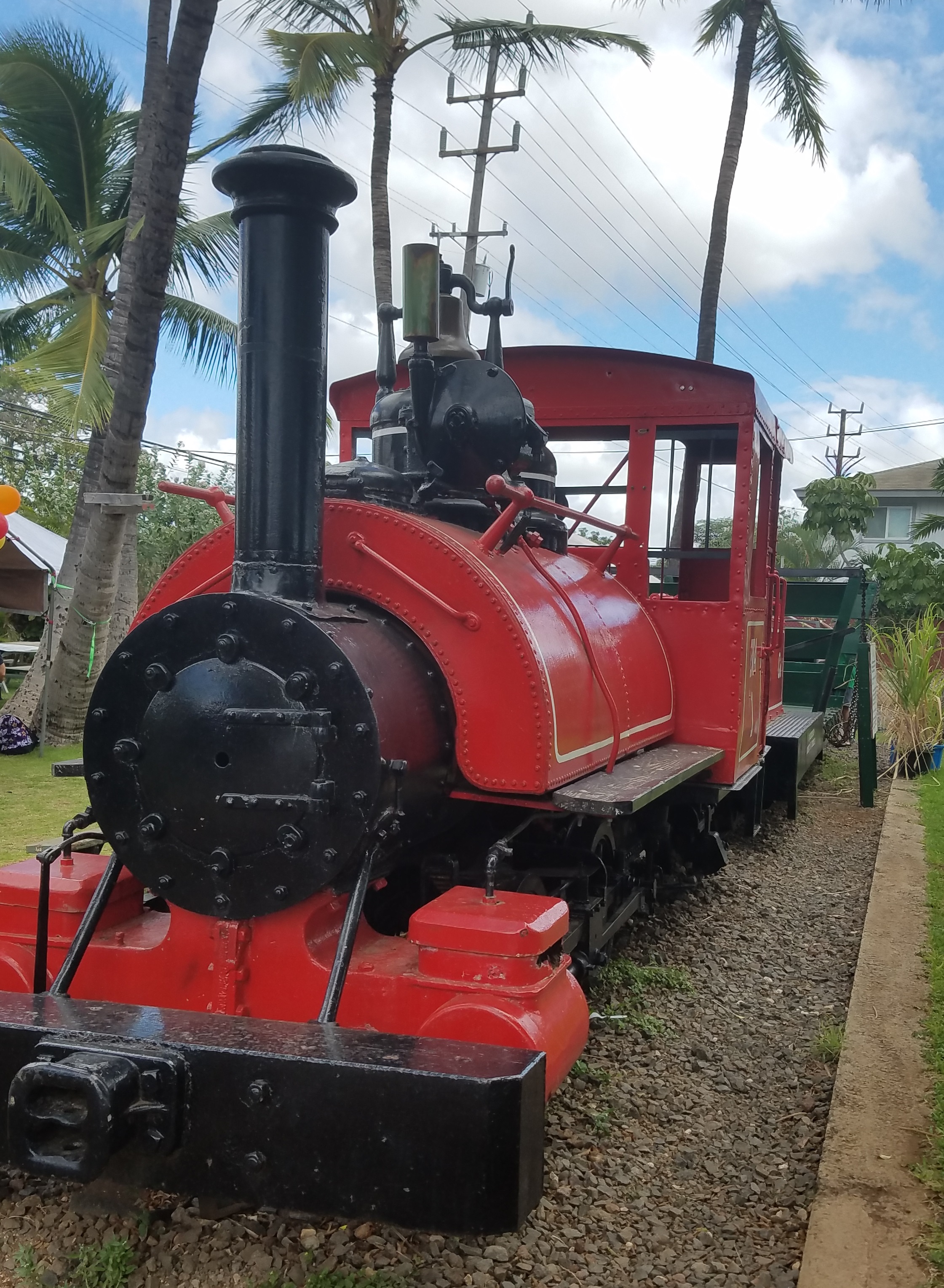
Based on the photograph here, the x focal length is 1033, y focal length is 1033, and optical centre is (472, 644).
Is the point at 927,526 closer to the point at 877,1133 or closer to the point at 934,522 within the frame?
the point at 934,522

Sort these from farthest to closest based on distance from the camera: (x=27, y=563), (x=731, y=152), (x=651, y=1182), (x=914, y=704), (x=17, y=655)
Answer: (x=17, y=655)
(x=731, y=152)
(x=27, y=563)
(x=914, y=704)
(x=651, y=1182)

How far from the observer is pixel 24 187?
11898mm

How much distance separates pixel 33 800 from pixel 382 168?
949cm

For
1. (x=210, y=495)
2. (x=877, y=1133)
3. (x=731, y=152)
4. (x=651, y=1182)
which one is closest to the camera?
(x=651, y=1182)

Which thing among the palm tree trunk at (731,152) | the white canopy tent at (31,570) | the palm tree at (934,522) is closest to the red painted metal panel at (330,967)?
the white canopy tent at (31,570)

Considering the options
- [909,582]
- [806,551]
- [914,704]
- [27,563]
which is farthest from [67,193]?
[806,551]

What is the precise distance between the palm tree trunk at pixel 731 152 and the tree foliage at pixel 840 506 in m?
12.6

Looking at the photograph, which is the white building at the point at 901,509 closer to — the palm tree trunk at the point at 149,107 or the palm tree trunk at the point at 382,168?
the palm tree trunk at the point at 382,168

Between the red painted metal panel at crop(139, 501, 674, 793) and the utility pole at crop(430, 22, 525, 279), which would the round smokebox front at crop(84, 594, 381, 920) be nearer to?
the red painted metal panel at crop(139, 501, 674, 793)

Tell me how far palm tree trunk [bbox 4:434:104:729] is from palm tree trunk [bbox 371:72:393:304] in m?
4.28

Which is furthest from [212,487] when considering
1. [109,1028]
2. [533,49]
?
[533,49]

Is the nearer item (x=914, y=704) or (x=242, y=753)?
(x=242, y=753)

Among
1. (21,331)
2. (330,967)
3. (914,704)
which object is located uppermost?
(21,331)

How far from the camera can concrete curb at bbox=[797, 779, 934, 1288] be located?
8.11 ft
